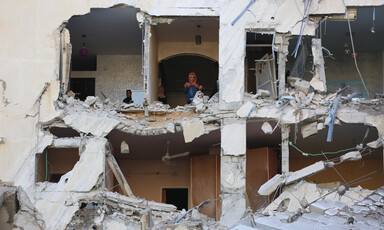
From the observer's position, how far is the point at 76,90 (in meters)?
30.0

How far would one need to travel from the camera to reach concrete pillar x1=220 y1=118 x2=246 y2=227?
22.3 meters

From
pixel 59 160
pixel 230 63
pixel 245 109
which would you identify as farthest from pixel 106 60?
pixel 245 109

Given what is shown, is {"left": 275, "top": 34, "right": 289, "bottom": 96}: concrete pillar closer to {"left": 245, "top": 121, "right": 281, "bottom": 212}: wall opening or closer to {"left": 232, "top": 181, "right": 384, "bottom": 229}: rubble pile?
{"left": 245, "top": 121, "right": 281, "bottom": 212}: wall opening

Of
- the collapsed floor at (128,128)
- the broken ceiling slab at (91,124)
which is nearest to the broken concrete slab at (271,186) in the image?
the collapsed floor at (128,128)

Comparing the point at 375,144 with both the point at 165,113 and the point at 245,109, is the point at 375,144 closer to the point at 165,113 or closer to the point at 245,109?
the point at 245,109

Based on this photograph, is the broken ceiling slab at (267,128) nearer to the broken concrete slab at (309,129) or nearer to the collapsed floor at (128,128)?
the collapsed floor at (128,128)

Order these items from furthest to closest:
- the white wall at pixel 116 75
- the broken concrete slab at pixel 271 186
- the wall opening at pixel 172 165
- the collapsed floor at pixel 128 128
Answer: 1. the white wall at pixel 116 75
2. the wall opening at pixel 172 165
3. the collapsed floor at pixel 128 128
4. the broken concrete slab at pixel 271 186

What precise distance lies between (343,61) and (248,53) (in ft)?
14.4

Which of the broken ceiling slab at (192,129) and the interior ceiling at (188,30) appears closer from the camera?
the broken ceiling slab at (192,129)

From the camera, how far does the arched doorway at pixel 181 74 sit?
3148cm

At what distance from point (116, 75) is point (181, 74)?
4377 millimetres

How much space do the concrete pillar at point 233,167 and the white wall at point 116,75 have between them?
7.31m

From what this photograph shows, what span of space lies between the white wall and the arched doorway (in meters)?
2.16

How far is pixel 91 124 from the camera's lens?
74.8 feet
